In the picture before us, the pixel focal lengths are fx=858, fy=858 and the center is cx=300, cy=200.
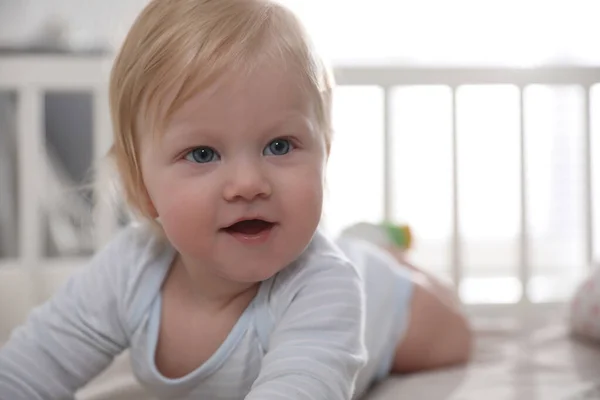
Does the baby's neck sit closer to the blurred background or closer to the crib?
the crib

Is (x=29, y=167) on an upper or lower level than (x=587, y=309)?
upper

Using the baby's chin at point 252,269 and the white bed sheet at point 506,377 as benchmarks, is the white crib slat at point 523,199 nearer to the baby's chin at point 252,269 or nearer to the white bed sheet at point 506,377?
the white bed sheet at point 506,377

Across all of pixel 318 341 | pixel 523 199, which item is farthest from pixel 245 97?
pixel 523 199

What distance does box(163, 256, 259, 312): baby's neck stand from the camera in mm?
793

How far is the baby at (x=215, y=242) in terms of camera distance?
67cm

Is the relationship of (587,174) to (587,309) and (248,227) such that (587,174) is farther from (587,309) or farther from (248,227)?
(248,227)

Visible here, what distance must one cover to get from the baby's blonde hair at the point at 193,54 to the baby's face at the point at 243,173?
1 centimetres

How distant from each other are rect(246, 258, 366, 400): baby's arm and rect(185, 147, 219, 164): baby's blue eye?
14 cm

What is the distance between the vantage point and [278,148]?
0.69 metres

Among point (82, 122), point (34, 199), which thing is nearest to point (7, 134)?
point (82, 122)

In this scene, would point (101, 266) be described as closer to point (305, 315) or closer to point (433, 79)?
point (305, 315)

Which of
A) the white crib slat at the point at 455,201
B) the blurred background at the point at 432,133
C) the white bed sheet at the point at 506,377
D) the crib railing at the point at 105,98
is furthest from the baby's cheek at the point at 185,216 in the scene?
the blurred background at the point at 432,133

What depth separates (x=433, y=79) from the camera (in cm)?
152

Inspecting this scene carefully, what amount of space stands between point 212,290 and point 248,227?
126 millimetres
